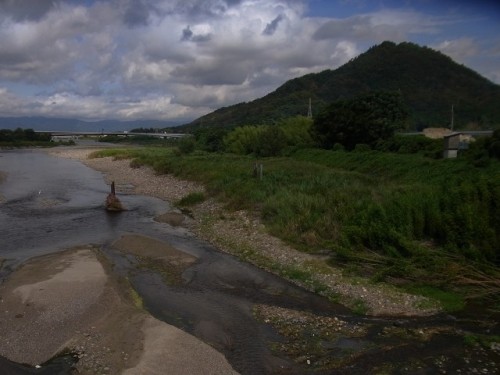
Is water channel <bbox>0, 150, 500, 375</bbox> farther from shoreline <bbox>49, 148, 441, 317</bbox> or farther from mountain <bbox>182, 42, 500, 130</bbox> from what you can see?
mountain <bbox>182, 42, 500, 130</bbox>

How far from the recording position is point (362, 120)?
48.6 metres

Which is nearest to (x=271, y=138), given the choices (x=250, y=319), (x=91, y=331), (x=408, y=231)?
(x=408, y=231)

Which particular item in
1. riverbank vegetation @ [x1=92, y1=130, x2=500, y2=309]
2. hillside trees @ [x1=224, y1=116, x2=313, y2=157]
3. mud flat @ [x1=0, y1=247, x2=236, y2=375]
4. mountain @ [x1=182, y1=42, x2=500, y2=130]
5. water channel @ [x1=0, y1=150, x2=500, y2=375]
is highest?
mountain @ [x1=182, y1=42, x2=500, y2=130]

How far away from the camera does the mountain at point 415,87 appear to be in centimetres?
8212

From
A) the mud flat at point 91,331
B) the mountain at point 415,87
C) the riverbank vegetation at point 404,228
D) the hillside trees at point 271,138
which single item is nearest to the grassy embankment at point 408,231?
the riverbank vegetation at point 404,228

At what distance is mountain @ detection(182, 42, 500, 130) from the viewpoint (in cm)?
8212

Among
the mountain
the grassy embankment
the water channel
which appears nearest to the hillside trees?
the mountain

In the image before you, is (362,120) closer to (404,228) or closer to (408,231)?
(404,228)

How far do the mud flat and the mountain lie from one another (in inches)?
2452

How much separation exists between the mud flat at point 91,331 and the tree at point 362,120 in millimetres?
38770

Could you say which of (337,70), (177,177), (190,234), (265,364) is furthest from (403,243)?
(337,70)

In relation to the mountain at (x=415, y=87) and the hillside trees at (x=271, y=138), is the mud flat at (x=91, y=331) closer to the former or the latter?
the hillside trees at (x=271, y=138)

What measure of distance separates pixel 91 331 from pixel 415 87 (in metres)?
94.9

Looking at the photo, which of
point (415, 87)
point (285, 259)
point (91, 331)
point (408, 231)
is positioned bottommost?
point (285, 259)
